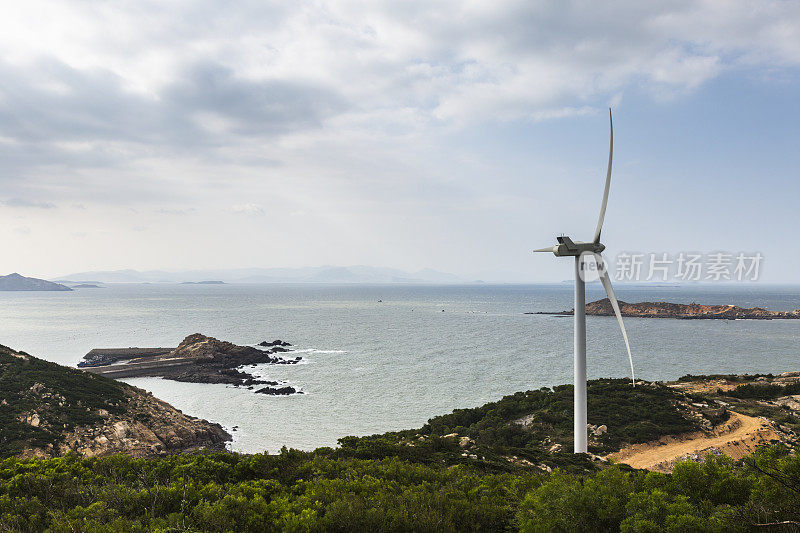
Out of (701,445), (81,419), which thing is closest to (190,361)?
(81,419)

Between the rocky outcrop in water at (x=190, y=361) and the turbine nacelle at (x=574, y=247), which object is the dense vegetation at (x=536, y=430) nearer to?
the turbine nacelle at (x=574, y=247)

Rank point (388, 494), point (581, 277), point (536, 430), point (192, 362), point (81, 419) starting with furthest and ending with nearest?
point (192, 362) → point (81, 419) → point (536, 430) → point (581, 277) → point (388, 494)

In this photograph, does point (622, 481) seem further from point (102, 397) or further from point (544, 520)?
point (102, 397)

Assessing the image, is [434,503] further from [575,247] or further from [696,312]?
[696,312]

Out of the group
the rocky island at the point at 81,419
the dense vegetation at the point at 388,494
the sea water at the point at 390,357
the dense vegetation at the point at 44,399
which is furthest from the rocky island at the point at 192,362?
the dense vegetation at the point at 388,494

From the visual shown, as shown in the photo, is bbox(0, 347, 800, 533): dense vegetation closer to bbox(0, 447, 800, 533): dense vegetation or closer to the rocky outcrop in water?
bbox(0, 447, 800, 533): dense vegetation

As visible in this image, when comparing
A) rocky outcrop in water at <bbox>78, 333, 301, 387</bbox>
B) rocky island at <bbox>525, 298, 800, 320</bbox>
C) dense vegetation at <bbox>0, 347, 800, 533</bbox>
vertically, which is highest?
dense vegetation at <bbox>0, 347, 800, 533</bbox>

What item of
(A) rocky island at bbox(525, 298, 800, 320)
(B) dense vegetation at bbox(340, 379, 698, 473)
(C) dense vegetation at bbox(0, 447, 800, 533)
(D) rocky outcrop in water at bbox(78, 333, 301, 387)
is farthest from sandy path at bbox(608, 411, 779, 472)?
(A) rocky island at bbox(525, 298, 800, 320)

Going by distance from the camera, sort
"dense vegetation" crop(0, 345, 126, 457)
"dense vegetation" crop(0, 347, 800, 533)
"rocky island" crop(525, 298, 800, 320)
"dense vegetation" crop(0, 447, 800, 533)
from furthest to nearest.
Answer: "rocky island" crop(525, 298, 800, 320)
"dense vegetation" crop(0, 345, 126, 457)
"dense vegetation" crop(0, 347, 800, 533)
"dense vegetation" crop(0, 447, 800, 533)
